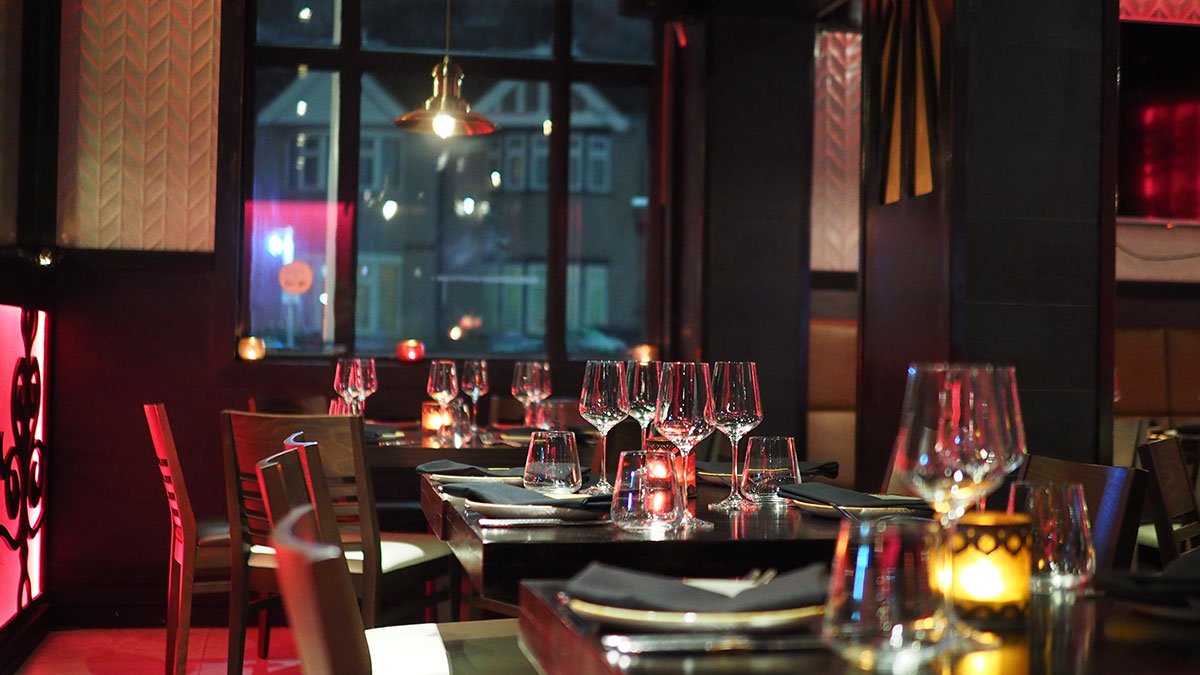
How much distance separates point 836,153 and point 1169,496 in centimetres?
383

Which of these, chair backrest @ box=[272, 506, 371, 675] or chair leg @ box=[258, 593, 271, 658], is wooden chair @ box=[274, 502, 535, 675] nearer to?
chair backrest @ box=[272, 506, 371, 675]

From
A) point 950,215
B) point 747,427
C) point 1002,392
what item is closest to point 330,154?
point 950,215

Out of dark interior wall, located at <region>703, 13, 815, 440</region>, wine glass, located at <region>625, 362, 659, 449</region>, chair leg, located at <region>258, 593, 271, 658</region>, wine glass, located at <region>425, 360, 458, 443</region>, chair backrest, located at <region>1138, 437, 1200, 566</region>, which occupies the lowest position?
chair leg, located at <region>258, 593, 271, 658</region>

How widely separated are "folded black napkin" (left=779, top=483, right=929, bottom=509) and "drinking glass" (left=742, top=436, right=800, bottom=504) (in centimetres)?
4

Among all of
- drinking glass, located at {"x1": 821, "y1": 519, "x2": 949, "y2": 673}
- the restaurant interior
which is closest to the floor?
the restaurant interior

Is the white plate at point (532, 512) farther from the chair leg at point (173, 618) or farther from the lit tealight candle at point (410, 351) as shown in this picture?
the lit tealight candle at point (410, 351)

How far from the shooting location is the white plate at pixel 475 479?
7.90ft

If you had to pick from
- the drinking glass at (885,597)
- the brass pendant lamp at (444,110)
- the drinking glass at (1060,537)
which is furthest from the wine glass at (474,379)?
the drinking glass at (885,597)

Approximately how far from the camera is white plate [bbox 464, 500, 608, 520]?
184 centimetres

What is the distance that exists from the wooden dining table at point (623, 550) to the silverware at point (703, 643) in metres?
0.58

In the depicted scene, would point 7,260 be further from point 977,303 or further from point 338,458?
point 977,303

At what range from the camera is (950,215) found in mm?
3203

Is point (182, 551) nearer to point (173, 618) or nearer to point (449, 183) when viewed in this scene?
point (173, 618)

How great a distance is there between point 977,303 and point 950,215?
0.80 feet
